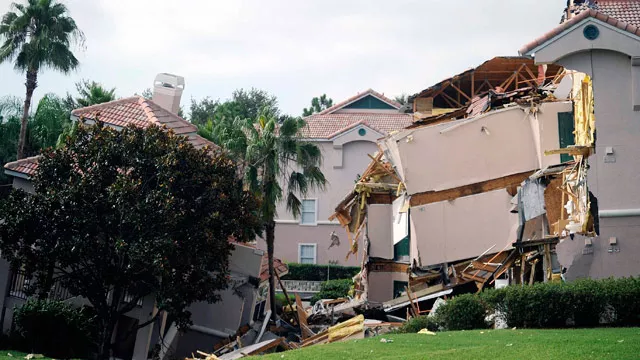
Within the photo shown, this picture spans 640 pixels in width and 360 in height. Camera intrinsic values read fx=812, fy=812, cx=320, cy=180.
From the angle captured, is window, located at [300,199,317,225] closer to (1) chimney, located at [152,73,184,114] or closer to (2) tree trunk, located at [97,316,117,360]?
(1) chimney, located at [152,73,184,114]

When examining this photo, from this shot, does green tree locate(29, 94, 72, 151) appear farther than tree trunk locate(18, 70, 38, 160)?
Yes

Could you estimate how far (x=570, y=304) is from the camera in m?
18.2

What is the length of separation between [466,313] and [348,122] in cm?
3580

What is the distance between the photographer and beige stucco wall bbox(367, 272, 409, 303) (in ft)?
113

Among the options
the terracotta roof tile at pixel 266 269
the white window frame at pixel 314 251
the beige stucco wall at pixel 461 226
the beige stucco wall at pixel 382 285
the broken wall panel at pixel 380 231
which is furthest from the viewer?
the white window frame at pixel 314 251

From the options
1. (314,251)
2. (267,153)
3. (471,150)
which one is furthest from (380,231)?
(314,251)

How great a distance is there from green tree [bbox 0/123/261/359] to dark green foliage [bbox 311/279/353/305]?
1924 cm

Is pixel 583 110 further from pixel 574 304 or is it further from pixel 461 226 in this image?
pixel 574 304

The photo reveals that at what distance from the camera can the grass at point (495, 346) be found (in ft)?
47.3

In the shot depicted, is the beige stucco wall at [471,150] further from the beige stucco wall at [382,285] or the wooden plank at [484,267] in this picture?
the beige stucco wall at [382,285]

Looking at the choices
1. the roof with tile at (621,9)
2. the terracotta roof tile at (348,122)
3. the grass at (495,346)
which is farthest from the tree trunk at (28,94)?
the roof with tile at (621,9)

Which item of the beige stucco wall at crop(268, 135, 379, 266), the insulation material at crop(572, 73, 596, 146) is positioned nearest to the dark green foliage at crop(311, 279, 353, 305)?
the beige stucco wall at crop(268, 135, 379, 266)

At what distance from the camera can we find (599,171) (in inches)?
857

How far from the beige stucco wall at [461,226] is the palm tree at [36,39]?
62.6ft
